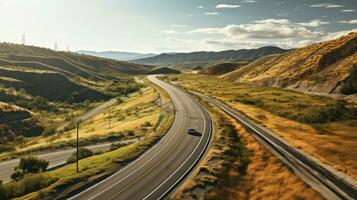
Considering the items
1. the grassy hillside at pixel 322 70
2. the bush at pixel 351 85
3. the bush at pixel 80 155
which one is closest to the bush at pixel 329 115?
the bush at pixel 351 85

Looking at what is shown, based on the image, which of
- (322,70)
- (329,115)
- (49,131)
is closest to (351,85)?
(329,115)

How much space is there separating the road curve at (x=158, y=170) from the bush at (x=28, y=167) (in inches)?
697

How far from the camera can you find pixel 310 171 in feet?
148

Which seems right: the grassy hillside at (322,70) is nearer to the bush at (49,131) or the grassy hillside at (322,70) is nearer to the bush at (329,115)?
the bush at (329,115)

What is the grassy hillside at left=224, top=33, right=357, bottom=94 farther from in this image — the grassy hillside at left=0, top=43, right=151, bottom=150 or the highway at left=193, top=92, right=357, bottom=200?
the grassy hillside at left=0, top=43, right=151, bottom=150

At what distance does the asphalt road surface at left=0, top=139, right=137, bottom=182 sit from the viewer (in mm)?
59350

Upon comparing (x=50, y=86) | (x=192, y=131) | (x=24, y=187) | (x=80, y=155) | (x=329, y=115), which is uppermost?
(x=329, y=115)

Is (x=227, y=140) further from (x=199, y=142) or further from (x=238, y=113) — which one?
(x=238, y=113)

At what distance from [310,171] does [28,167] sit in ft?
146

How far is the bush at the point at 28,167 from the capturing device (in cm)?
5353

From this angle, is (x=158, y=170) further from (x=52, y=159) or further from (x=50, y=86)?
(x=50, y=86)

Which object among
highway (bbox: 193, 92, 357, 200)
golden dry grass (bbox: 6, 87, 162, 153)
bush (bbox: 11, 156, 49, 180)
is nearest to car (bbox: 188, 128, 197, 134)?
highway (bbox: 193, 92, 357, 200)

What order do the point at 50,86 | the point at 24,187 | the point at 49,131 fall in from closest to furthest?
the point at 24,187, the point at 49,131, the point at 50,86

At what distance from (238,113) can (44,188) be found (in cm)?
6214
